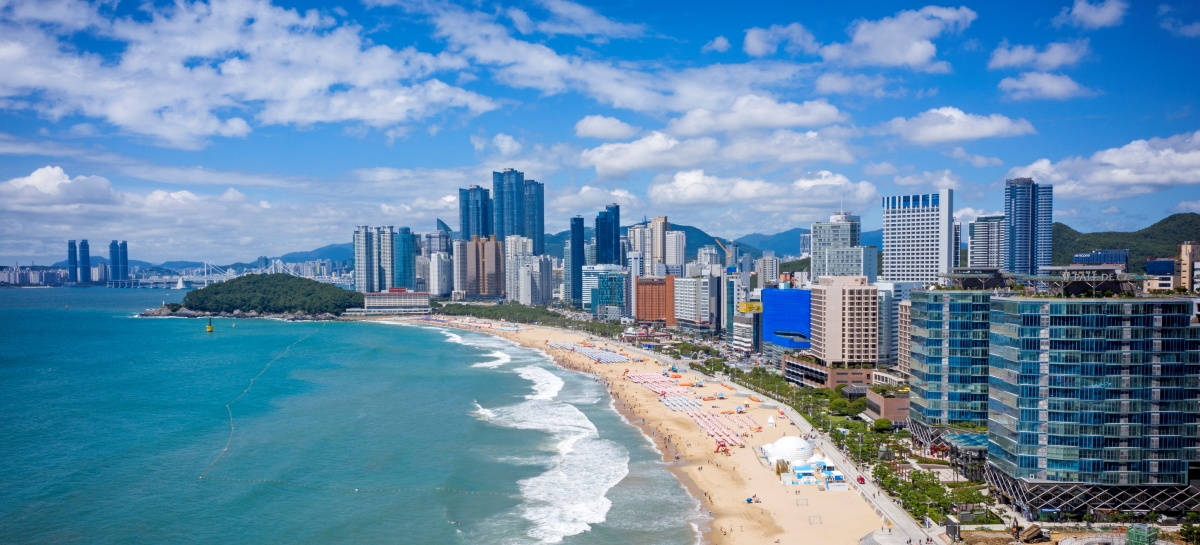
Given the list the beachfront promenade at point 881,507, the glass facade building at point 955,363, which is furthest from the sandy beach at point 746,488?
the glass facade building at point 955,363

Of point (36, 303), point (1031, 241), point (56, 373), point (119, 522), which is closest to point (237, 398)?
point (56, 373)

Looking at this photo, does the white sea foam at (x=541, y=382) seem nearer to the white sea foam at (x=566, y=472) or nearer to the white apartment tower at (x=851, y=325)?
the white sea foam at (x=566, y=472)

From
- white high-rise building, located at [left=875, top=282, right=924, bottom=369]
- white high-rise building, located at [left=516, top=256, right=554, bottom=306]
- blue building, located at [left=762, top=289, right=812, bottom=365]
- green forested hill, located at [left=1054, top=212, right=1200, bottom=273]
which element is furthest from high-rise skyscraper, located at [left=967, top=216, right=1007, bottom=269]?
white high-rise building, located at [left=516, top=256, right=554, bottom=306]

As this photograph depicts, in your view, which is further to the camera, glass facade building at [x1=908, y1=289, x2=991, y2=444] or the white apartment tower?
the white apartment tower

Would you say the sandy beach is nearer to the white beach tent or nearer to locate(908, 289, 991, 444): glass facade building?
the white beach tent

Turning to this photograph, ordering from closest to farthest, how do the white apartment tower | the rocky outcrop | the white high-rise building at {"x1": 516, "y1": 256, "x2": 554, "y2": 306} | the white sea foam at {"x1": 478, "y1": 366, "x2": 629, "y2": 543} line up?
the white sea foam at {"x1": 478, "y1": 366, "x2": 629, "y2": 543}
the white apartment tower
the rocky outcrop
the white high-rise building at {"x1": 516, "y1": 256, "x2": 554, "y2": 306}

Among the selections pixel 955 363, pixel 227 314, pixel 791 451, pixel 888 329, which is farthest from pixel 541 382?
pixel 227 314
